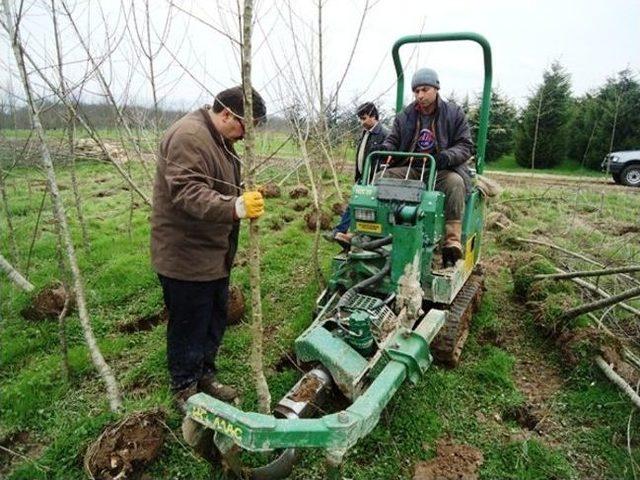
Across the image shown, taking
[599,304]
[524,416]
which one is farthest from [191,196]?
[599,304]

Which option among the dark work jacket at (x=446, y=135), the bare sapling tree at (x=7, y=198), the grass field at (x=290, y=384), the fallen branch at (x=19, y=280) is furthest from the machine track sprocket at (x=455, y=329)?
the bare sapling tree at (x=7, y=198)

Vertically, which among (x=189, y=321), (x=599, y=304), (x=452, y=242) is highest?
(x=452, y=242)

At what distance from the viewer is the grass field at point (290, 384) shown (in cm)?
311

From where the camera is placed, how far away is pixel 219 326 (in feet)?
12.1

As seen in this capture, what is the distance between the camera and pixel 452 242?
4.32 meters

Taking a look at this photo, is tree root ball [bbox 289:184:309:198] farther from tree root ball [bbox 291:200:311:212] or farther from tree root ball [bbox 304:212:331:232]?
tree root ball [bbox 304:212:331:232]

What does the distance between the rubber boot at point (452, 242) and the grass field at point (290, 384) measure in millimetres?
936

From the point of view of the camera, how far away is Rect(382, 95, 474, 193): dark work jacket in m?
4.42

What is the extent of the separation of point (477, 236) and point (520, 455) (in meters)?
2.64

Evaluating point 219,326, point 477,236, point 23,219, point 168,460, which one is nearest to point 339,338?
point 219,326

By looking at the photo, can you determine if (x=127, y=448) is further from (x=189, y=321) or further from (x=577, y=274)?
(x=577, y=274)

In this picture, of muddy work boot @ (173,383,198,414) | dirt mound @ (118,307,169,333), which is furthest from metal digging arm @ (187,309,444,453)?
dirt mound @ (118,307,169,333)

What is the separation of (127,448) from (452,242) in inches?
122

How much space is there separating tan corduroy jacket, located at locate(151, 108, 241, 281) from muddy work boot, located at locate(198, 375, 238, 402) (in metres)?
0.93
